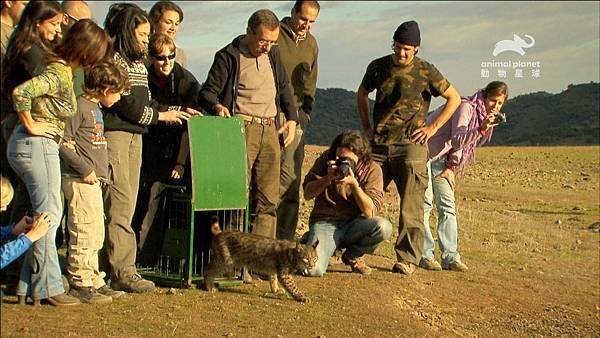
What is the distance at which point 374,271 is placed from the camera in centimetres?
1013

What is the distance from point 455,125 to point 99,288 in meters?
4.53


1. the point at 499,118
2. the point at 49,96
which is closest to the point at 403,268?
the point at 499,118

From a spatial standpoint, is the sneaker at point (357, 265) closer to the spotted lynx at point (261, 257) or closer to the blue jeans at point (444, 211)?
the blue jeans at point (444, 211)

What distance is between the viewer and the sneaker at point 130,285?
802cm

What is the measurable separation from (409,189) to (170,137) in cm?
255

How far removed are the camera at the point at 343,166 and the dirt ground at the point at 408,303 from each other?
0.98m

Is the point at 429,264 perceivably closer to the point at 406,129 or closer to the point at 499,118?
the point at 406,129

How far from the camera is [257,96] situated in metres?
8.96

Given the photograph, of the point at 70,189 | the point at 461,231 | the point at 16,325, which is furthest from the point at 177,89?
the point at 461,231

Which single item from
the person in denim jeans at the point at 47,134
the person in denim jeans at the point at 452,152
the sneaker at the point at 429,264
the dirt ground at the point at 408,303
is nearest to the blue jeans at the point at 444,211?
A: the person in denim jeans at the point at 452,152

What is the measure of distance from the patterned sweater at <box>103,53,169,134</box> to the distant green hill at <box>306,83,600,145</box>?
38.6 m

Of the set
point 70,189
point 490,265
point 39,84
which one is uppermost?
point 39,84

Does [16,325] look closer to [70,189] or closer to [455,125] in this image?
[70,189]

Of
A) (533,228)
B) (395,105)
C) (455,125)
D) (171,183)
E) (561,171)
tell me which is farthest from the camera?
(561,171)
